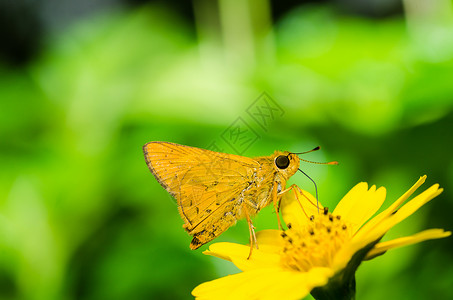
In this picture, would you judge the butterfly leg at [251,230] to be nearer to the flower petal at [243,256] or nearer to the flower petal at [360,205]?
the flower petal at [243,256]

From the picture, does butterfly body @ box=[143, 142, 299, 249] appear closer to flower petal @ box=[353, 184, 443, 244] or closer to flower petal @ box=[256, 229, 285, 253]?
flower petal @ box=[256, 229, 285, 253]

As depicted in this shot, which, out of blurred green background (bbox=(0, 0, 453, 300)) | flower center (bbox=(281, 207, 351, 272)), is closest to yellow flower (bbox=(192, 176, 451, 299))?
flower center (bbox=(281, 207, 351, 272))

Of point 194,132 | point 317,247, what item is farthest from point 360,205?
point 194,132

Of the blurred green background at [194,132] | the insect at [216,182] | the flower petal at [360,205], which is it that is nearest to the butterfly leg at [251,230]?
the insect at [216,182]

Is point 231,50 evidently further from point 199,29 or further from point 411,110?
point 411,110

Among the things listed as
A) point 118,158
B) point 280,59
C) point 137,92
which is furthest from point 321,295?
point 280,59
